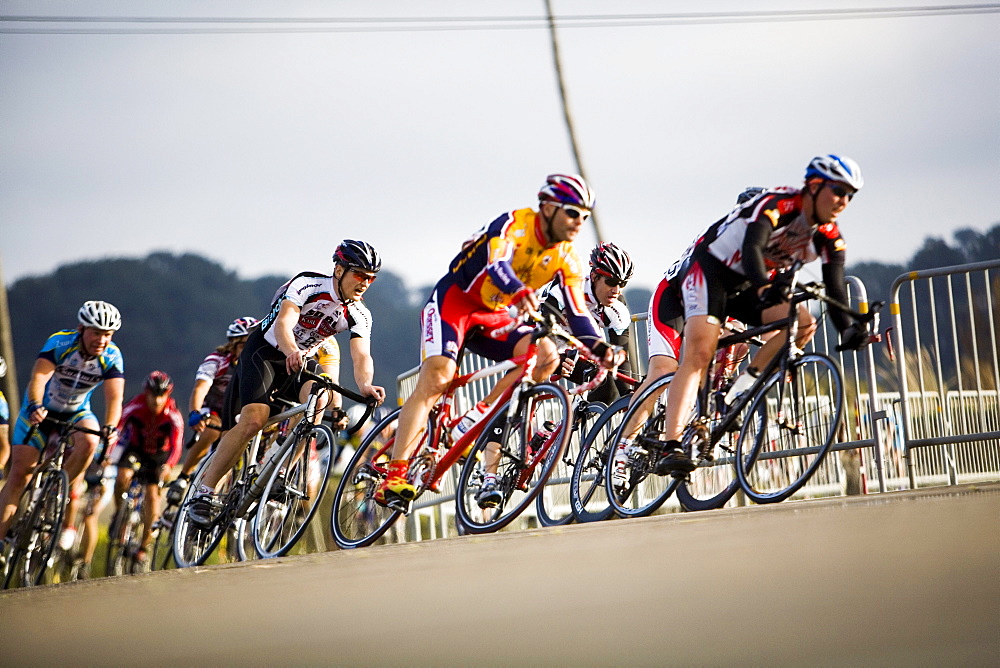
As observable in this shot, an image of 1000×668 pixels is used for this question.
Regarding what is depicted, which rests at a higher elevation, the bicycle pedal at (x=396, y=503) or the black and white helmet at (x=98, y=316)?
the black and white helmet at (x=98, y=316)

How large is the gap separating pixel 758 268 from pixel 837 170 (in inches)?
27.9

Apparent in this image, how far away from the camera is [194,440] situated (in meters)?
11.8

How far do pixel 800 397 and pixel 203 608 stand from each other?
3851 millimetres

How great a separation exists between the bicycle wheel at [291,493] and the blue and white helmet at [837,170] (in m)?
3.72

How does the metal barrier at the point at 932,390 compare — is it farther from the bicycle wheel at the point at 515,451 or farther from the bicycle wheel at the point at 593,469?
the bicycle wheel at the point at 515,451

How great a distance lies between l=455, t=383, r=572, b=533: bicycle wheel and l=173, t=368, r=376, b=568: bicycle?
3.56 feet

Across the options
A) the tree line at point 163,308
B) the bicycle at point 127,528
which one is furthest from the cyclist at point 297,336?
the tree line at point 163,308

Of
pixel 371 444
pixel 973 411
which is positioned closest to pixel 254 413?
pixel 371 444

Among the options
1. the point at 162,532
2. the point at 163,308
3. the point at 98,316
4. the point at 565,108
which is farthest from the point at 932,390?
the point at 163,308

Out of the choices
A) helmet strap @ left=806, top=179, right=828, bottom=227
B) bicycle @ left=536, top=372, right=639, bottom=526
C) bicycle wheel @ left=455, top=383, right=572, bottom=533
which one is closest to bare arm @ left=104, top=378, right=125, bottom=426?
bicycle @ left=536, top=372, right=639, bottom=526

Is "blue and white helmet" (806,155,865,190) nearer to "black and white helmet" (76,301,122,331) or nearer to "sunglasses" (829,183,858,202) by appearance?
"sunglasses" (829,183,858,202)

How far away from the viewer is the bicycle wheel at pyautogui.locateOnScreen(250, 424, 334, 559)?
8.11 m

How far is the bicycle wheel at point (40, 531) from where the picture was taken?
10.2 meters

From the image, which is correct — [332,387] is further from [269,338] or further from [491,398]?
[491,398]
